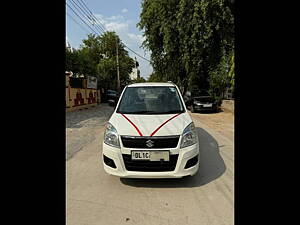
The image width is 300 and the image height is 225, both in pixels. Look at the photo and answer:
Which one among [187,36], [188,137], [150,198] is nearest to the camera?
[150,198]

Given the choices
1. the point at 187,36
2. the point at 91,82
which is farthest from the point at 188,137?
the point at 91,82

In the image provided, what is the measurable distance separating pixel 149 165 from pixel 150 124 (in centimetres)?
62

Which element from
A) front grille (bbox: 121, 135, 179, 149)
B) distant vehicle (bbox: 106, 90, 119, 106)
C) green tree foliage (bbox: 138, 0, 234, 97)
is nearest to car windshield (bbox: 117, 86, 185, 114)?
distant vehicle (bbox: 106, 90, 119, 106)

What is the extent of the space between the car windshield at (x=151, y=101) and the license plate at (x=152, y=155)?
972 mm

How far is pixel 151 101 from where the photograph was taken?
448 cm

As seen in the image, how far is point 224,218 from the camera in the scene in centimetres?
268

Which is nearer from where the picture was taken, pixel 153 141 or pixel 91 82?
pixel 153 141

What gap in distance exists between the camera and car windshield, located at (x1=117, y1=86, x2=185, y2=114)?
4266 mm

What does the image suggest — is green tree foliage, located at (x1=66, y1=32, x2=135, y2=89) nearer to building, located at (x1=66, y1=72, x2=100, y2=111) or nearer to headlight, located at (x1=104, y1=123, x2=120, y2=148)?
building, located at (x1=66, y1=72, x2=100, y2=111)

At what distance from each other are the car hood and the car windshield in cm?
26

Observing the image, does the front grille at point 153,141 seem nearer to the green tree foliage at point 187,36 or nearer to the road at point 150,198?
the road at point 150,198

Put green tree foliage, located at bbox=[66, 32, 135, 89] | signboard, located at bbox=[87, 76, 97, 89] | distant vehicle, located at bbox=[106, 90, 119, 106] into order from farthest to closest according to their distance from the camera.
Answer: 1. green tree foliage, located at bbox=[66, 32, 135, 89]
2. signboard, located at bbox=[87, 76, 97, 89]
3. distant vehicle, located at bbox=[106, 90, 119, 106]

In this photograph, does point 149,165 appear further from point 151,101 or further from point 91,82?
point 91,82
